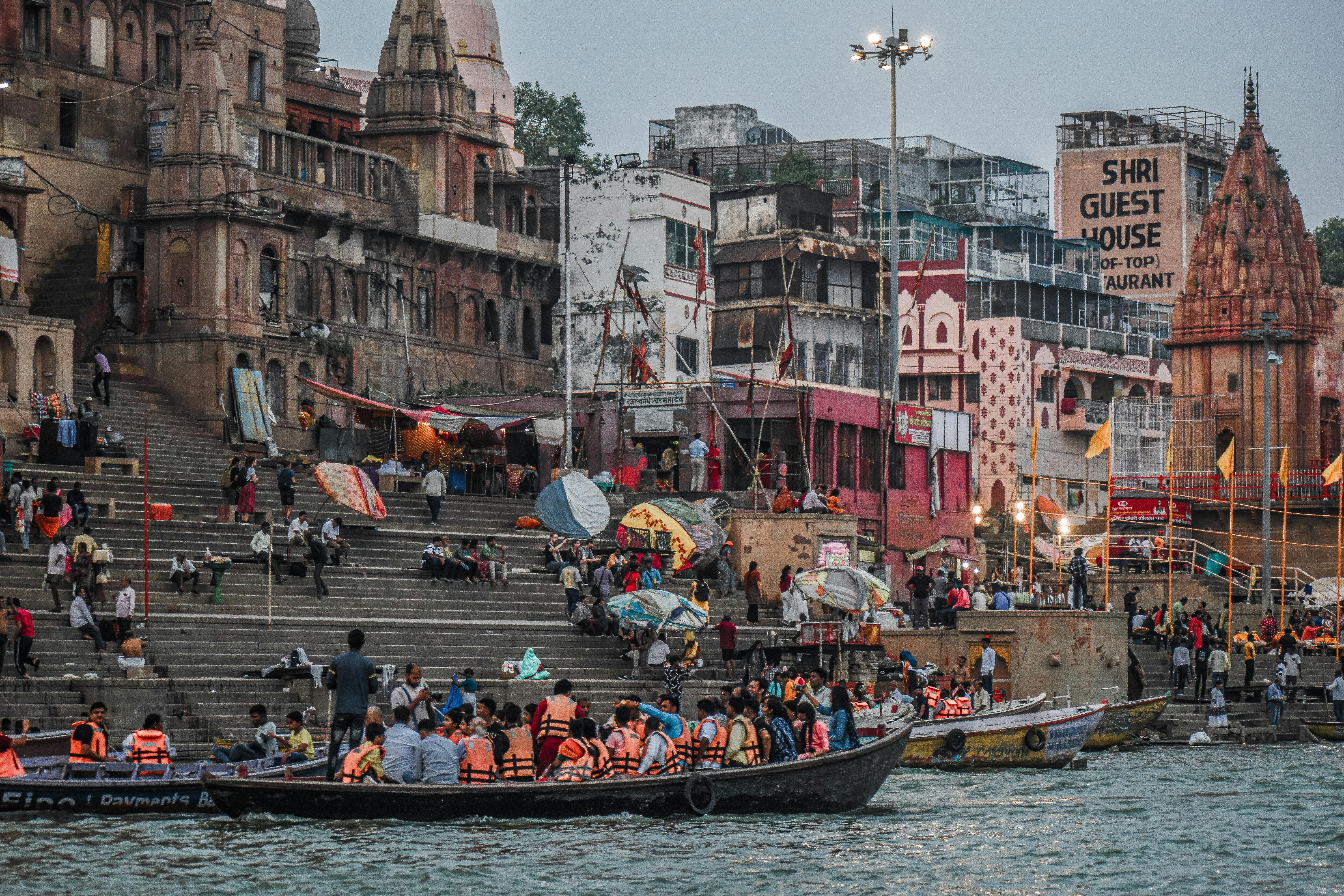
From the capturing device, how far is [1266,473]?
51406mm

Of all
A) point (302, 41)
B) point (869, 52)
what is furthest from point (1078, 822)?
point (302, 41)

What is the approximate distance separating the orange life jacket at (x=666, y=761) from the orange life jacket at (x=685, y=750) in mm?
25

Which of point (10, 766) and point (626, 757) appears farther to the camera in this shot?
point (626, 757)

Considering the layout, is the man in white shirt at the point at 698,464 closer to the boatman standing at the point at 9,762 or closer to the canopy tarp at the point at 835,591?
the canopy tarp at the point at 835,591

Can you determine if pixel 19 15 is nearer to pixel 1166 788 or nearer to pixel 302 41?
pixel 302 41

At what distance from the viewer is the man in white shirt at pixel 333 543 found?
34.8 metres

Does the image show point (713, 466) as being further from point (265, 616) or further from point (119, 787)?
point (119, 787)

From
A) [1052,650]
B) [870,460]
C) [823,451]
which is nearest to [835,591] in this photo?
[1052,650]

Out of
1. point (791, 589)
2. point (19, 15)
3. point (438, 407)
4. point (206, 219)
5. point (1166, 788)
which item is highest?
point (19, 15)

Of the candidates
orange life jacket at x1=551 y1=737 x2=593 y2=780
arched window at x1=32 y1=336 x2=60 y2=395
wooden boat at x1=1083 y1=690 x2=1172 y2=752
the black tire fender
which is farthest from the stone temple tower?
orange life jacket at x1=551 y1=737 x2=593 y2=780

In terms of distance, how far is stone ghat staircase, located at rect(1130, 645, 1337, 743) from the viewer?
40.4 metres

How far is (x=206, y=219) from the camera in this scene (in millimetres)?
45031

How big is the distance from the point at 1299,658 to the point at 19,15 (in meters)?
30.2

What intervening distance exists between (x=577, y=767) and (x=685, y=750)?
1492mm
